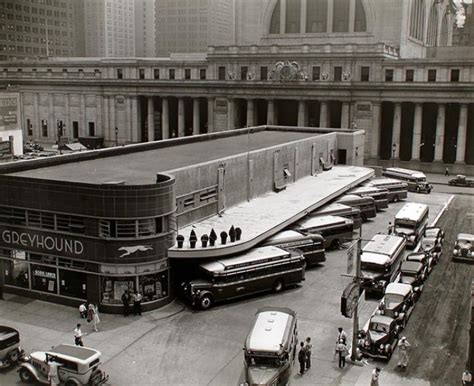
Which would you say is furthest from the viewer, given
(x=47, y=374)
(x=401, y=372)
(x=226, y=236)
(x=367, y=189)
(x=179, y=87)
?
(x=179, y=87)

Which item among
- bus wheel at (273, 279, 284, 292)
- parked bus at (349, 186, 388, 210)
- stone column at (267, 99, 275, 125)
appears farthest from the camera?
stone column at (267, 99, 275, 125)

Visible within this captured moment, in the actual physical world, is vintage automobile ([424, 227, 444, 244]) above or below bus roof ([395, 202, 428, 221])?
below

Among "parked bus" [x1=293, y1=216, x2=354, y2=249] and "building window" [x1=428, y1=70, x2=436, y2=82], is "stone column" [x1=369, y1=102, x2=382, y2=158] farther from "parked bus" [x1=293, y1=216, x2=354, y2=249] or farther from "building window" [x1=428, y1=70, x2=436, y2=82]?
"parked bus" [x1=293, y1=216, x2=354, y2=249]

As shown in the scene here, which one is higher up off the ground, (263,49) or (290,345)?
(263,49)

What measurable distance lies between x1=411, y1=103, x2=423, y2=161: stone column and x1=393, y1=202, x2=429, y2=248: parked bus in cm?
4053

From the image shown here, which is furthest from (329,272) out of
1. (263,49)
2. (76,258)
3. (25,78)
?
(25,78)

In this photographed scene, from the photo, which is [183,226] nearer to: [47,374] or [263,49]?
[47,374]

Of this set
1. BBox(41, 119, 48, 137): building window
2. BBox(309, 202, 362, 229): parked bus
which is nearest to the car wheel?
BBox(309, 202, 362, 229): parked bus

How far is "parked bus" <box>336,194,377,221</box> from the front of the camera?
61.6 meters

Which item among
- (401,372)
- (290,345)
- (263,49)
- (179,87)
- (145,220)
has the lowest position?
(401,372)

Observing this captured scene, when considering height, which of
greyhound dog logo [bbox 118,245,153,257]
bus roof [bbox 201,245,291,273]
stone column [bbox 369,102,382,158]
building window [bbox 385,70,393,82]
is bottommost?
bus roof [bbox 201,245,291,273]

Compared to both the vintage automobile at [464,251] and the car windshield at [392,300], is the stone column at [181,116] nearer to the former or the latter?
the vintage automobile at [464,251]

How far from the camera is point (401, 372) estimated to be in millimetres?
30078

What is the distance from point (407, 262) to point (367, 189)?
25.7 metres
